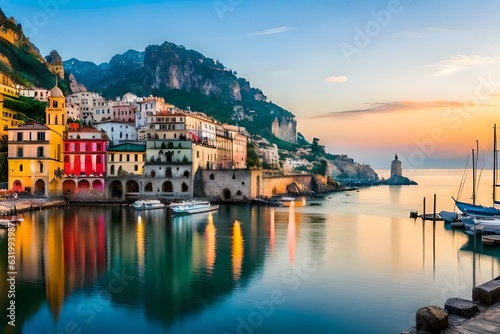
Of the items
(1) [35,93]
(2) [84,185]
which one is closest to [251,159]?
(2) [84,185]

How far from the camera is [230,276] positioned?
69.5 feet

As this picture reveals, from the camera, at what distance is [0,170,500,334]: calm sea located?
15.6 m

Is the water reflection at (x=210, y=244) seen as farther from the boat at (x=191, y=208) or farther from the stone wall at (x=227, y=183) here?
the stone wall at (x=227, y=183)

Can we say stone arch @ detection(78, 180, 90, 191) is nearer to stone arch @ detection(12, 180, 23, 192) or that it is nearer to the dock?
stone arch @ detection(12, 180, 23, 192)

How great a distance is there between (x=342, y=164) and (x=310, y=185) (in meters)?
105

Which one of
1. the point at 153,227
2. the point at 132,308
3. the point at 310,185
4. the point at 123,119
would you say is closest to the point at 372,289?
the point at 132,308

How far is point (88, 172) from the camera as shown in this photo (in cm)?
5569

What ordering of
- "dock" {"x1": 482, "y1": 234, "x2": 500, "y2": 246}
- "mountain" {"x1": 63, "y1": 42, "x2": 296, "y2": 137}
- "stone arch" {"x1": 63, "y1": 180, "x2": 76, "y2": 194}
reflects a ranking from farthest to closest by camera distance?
"mountain" {"x1": 63, "y1": 42, "x2": 296, "y2": 137}
"stone arch" {"x1": 63, "y1": 180, "x2": 76, "y2": 194}
"dock" {"x1": 482, "y1": 234, "x2": 500, "y2": 246}

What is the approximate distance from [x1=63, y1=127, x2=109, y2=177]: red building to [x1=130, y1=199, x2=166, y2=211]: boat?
7700mm

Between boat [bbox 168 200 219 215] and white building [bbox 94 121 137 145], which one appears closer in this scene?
boat [bbox 168 200 219 215]

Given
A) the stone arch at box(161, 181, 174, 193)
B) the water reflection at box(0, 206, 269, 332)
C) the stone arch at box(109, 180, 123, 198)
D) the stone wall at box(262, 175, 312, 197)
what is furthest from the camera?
the stone wall at box(262, 175, 312, 197)

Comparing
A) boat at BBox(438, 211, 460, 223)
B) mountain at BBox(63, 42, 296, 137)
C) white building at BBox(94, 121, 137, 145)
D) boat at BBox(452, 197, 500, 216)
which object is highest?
mountain at BBox(63, 42, 296, 137)

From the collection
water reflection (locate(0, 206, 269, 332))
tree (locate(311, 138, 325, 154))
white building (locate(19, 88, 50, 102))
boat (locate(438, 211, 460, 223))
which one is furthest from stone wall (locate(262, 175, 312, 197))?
tree (locate(311, 138, 325, 154))

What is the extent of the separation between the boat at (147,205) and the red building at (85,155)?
7700mm
